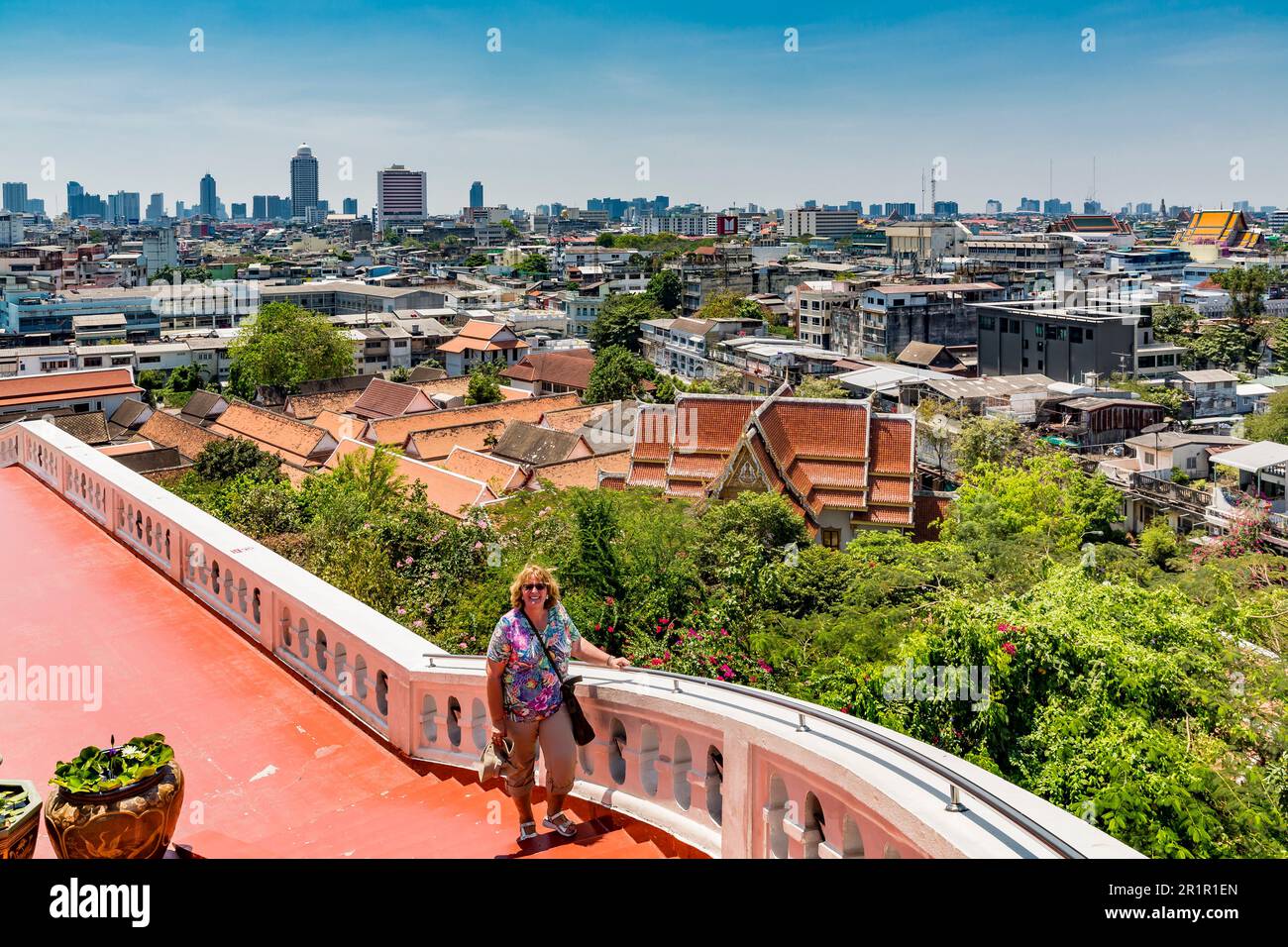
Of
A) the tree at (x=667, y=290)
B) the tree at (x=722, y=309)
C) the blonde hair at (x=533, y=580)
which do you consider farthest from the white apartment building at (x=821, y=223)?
the blonde hair at (x=533, y=580)

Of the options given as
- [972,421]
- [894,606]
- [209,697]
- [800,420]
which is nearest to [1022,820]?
[209,697]

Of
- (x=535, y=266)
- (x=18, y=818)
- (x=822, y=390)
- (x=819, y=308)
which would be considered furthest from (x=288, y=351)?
(x=535, y=266)

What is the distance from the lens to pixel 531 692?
185 inches

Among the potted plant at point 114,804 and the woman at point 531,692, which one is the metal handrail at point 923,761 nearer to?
the woman at point 531,692

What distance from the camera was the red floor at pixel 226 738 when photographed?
5023 millimetres

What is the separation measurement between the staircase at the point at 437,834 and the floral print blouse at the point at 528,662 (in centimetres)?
58

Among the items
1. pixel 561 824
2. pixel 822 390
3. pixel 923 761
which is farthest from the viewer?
pixel 822 390

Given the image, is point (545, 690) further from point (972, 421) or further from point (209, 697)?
point (972, 421)

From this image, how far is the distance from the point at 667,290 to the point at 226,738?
77.7 metres

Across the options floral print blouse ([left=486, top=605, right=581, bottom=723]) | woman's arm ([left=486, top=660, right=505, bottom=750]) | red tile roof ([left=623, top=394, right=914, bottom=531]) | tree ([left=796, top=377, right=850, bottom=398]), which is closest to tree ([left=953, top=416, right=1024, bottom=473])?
tree ([left=796, top=377, right=850, bottom=398])

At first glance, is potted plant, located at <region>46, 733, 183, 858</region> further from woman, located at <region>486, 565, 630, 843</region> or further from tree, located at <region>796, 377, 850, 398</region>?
tree, located at <region>796, 377, 850, 398</region>

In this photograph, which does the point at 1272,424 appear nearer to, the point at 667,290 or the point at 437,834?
the point at 437,834

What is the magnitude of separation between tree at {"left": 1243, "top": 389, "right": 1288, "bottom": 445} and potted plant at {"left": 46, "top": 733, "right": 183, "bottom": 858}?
132 feet

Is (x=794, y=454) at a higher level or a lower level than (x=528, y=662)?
lower
